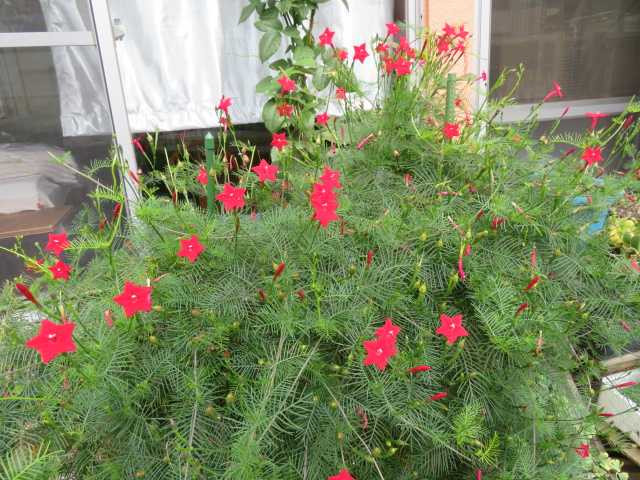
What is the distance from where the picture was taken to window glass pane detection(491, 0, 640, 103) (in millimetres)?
1975

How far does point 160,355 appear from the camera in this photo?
0.61m

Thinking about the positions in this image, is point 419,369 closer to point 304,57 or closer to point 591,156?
point 591,156

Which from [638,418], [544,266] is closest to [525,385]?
[544,266]

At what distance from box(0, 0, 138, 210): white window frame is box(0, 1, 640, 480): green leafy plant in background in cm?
76

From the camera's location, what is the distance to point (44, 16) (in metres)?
1.40

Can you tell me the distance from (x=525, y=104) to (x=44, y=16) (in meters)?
1.94

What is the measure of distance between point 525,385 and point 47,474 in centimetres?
63

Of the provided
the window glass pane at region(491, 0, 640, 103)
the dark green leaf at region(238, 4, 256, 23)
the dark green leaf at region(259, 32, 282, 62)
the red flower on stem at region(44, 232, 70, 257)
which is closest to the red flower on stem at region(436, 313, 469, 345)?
the red flower on stem at region(44, 232, 70, 257)

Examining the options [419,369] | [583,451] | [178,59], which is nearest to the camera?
[419,369]

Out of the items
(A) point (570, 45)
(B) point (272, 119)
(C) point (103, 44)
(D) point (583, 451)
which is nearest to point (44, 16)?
(C) point (103, 44)

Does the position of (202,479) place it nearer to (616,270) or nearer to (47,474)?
(47,474)

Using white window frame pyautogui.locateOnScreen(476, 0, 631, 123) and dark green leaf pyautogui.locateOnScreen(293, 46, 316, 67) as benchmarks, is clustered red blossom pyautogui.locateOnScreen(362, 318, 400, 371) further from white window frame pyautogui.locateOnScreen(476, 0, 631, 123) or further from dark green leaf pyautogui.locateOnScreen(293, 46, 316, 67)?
white window frame pyautogui.locateOnScreen(476, 0, 631, 123)

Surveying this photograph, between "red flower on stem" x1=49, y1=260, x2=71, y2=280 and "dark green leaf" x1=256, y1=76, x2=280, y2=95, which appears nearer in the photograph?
"red flower on stem" x1=49, y1=260, x2=71, y2=280

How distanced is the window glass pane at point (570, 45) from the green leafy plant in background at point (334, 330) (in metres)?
1.39
